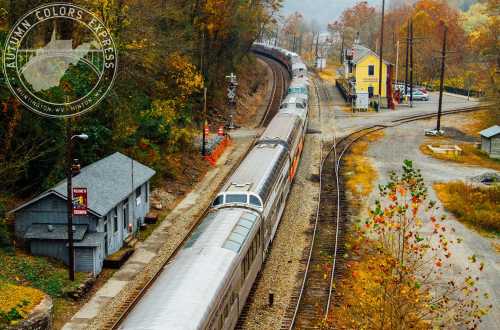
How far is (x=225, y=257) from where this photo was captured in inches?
804

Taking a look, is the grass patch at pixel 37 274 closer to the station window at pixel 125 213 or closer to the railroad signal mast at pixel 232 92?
the station window at pixel 125 213

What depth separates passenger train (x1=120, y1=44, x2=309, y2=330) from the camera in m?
16.5

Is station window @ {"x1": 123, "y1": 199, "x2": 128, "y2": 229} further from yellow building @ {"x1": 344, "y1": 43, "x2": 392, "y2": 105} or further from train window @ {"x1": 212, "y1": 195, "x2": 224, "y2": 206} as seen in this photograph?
yellow building @ {"x1": 344, "y1": 43, "x2": 392, "y2": 105}

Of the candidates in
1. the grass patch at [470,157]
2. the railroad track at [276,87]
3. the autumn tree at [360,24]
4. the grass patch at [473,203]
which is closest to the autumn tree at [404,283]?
the grass patch at [473,203]

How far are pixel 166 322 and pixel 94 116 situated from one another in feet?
76.4

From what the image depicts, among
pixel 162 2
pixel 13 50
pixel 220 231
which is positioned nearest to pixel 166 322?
pixel 220 231

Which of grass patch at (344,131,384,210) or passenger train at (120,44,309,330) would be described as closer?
passenger train at (120,44,309,330)

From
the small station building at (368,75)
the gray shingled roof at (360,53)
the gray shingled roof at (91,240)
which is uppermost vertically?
the gray shingled roof at (360,53)

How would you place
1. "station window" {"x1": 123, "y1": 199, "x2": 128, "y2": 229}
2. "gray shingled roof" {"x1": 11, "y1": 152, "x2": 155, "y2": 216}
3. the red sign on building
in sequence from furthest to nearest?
"station window" {"x1": 123, "y1": 199, "x2": 128, "y2": 229} < "gray shingled roof" {"x1": 11, "y1": 152, "x2": 155, "y2": 216} < the red sign on building

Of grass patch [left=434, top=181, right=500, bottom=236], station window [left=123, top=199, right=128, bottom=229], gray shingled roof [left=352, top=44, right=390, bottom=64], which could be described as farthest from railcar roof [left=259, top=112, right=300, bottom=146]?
gray shingled roof [left=352, top=44, right=390, bottom=64]

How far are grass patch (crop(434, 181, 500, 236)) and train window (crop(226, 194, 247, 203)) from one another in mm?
14709

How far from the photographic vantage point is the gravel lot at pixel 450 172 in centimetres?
2734

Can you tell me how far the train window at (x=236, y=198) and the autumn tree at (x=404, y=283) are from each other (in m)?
4.83

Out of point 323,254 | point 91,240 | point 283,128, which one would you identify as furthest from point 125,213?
point 283,128
